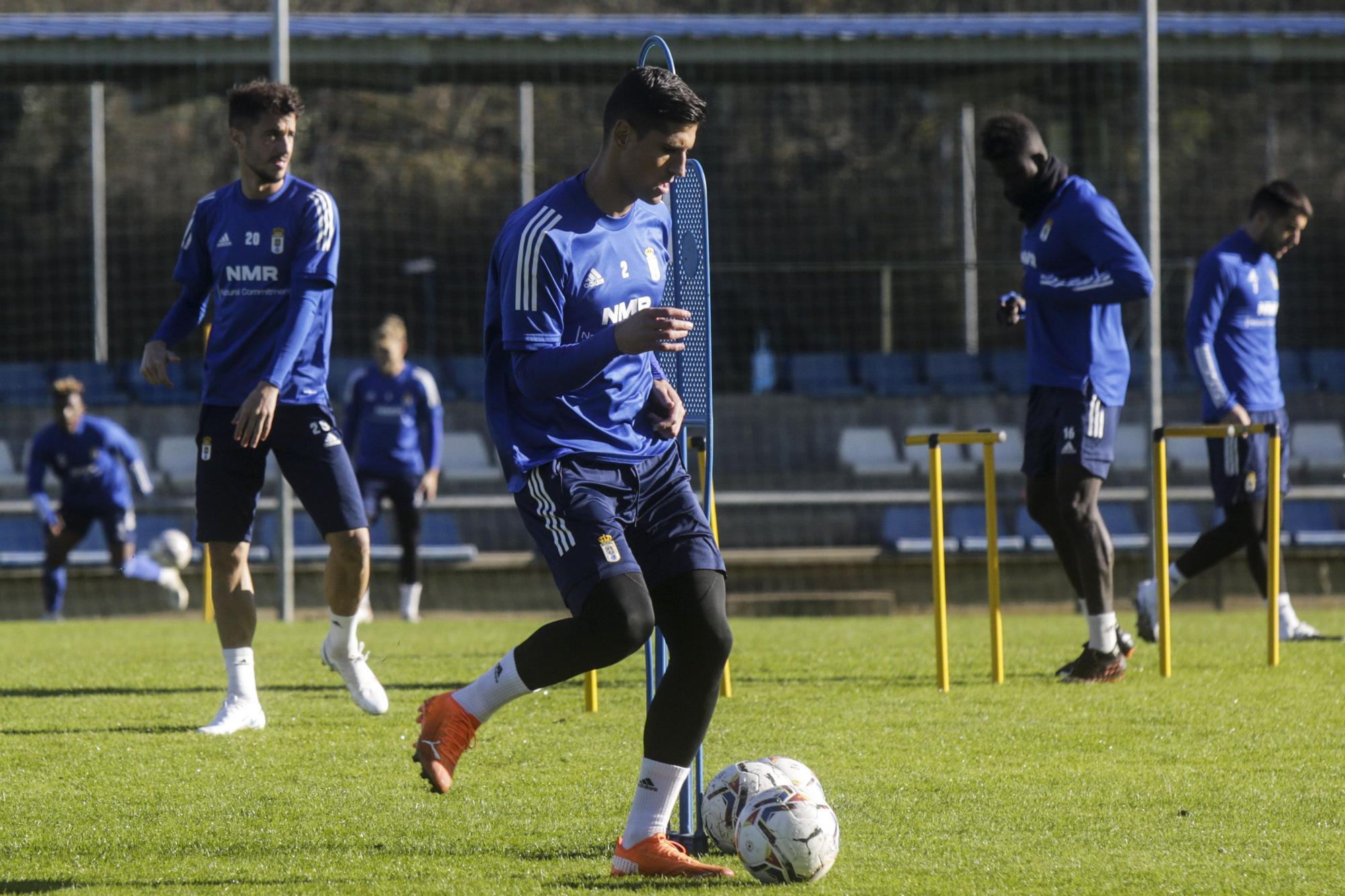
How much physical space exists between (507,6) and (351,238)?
764 cm

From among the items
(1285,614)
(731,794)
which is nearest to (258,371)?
(731,794)

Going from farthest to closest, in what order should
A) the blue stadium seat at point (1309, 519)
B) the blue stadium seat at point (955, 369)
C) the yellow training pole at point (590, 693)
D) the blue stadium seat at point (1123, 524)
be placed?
1. the blue stadium seat at point (955, 369)
2. the blue stadium seat at point (1309, 519)
3. the blue stadium seat at point (1123, 524)
4. the yellow training pole at point (590, 693)

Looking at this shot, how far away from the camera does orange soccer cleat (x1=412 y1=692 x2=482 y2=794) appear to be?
3.43 meters

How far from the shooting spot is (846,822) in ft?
13.0

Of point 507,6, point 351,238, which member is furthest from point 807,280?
point 507,6

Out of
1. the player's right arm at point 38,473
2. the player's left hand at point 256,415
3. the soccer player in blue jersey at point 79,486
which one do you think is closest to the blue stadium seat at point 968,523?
the soccer player in blue jersey at point 79,486

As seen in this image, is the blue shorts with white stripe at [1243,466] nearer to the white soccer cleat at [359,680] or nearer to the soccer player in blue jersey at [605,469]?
the white soccer cleat at [359,680]

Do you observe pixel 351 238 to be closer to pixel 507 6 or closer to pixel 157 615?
pixel 507 6

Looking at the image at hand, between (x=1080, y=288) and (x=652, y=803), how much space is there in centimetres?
364

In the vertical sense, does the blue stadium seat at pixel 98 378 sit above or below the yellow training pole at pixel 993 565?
above

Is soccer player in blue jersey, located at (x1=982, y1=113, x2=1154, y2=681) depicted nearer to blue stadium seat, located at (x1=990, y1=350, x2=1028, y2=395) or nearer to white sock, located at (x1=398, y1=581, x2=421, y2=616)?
white sock, located at (x1=398, y1=581, x2=421, y2=616)

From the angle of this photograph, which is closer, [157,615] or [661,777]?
[661,777]

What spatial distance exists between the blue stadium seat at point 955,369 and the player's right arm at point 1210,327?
30.6 ft

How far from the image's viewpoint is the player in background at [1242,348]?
7.46 meters
